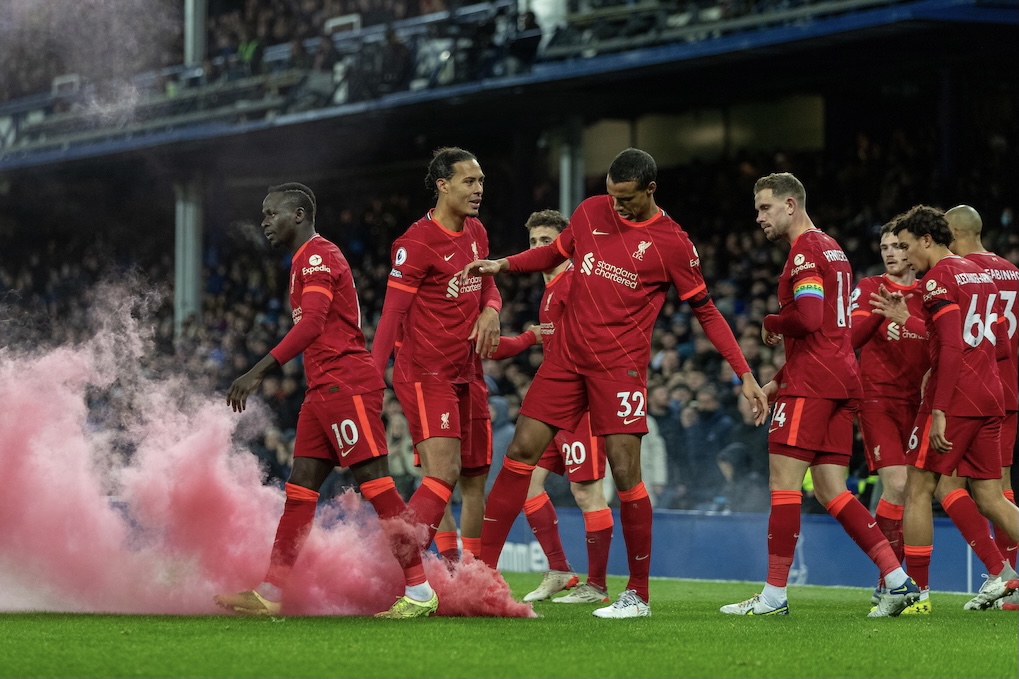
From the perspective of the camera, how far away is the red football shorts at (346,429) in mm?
7355

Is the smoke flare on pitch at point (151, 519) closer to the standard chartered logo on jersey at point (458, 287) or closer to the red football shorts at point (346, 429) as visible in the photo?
the red football shorts at point (346, 429)

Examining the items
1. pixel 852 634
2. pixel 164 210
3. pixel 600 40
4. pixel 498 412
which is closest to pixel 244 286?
pixel 164 210

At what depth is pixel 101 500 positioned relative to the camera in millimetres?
8117

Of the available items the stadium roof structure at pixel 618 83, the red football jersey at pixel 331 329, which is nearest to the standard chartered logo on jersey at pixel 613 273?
the red football jersey at pixel 331 329

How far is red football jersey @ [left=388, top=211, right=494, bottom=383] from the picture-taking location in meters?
8.02

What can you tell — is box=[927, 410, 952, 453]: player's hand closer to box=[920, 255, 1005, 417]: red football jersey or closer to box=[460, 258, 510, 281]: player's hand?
box=[920, 255, 1005, 417]: red football jersey

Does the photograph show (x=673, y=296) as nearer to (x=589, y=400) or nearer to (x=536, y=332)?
(x=536, y=332)

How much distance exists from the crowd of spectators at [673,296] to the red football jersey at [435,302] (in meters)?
1.18

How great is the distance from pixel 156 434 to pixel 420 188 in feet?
65.1

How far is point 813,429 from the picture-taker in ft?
25.7

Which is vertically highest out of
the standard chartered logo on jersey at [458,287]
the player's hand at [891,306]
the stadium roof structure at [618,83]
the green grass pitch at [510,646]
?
the stadium roof structure at [618,83]

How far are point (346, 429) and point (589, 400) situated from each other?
125 cm

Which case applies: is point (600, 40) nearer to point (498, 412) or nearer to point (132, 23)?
point (498, 412)

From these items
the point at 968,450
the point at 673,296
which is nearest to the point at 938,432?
the point at 968,450
